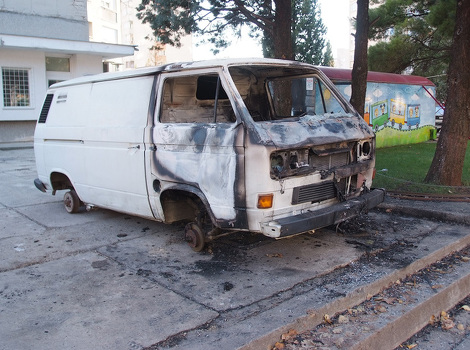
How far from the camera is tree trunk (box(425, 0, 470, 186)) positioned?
7.50 metres

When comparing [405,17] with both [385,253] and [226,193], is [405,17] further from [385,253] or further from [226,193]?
[226,193]

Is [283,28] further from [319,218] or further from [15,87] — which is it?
[15,87]

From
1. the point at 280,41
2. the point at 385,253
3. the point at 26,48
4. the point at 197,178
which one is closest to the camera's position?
the point at 197,178

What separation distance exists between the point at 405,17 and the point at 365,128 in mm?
10335

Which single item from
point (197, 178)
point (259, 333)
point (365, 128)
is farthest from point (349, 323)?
point (365, 128)

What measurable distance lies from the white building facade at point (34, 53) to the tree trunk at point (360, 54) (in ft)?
37.4

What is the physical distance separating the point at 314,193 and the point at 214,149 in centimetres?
112

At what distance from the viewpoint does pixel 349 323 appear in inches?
143

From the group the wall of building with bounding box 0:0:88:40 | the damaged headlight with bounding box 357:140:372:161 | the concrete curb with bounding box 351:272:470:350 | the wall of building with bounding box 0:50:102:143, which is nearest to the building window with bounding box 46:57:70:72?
the wall of building with bounding box 0:50:102:143

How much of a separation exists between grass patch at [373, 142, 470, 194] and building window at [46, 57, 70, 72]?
13616 millimetres

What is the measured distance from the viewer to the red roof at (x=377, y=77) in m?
12.3

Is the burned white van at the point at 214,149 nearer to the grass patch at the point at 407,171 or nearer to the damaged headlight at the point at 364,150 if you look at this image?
the damaged headlight at the point at 364,150

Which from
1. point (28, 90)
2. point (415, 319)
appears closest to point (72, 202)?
point (415, 319)

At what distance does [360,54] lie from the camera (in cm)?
833
